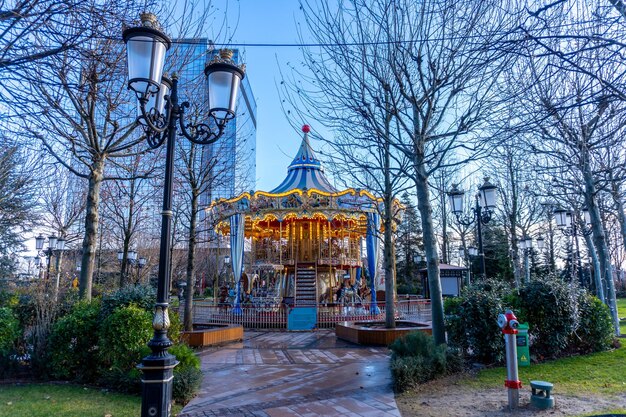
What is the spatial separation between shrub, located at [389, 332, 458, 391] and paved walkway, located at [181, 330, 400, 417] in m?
0.31

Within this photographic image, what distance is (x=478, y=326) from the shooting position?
7438 mm

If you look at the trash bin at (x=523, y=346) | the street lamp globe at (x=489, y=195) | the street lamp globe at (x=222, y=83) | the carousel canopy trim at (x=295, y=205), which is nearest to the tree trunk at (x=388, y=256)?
the street lamp globe at (x=489, y=195)

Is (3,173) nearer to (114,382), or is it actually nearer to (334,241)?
(114,382)

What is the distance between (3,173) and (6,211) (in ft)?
14.6

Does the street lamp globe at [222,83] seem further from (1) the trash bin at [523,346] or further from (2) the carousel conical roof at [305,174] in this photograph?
(2) the carousel conical roof at [305,174]

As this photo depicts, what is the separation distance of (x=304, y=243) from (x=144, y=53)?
17482 millimetres

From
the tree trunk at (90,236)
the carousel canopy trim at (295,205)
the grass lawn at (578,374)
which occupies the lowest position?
the grass lawn at (578,374)

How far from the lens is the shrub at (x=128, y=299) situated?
6.79m

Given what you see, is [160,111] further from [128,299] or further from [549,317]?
[549,317]

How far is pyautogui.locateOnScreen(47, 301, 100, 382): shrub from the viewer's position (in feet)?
21.2

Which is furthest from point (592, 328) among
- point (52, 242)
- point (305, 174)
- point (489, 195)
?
point (52, 242)

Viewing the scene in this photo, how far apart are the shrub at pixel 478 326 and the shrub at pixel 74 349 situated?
20.9ft

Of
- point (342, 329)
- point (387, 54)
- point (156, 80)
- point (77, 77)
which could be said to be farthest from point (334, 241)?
point (156, 80)

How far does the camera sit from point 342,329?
1237 centimetres
